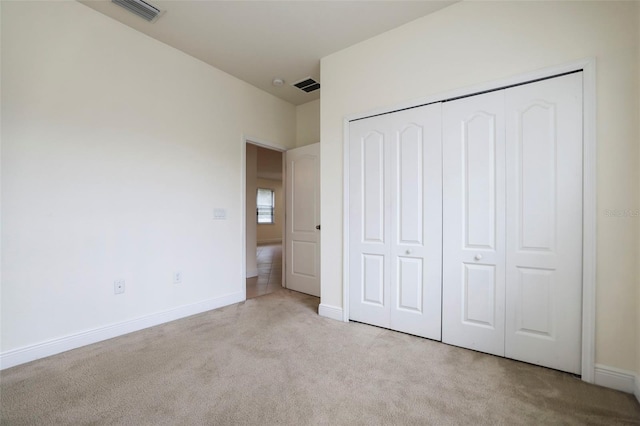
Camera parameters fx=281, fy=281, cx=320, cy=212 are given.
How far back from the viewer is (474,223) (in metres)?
2.26

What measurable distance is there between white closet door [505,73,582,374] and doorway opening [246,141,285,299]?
302 centimetres

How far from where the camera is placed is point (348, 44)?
2.91 m

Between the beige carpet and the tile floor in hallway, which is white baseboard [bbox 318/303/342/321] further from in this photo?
the tile floor in hallway

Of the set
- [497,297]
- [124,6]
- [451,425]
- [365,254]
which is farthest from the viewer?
[365,254]

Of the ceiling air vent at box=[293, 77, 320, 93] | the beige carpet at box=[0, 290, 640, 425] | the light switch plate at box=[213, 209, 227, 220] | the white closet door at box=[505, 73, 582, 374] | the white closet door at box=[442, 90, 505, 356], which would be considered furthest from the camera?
the ceiling air vent at box=[293, 77, 320, 93]

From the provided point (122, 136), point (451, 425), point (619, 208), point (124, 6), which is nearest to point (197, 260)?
point (122, 136)

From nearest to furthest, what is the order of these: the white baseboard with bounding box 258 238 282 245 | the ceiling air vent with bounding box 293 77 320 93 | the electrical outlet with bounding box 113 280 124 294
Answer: the electrical outlet with bounding box 113 280 124 294
the ceiling air vent with bounding box 293 77 320 93
the white baseboard with bounding box 258 238 282 245

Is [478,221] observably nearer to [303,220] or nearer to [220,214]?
[303,220]

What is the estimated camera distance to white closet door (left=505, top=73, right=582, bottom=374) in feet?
6.22

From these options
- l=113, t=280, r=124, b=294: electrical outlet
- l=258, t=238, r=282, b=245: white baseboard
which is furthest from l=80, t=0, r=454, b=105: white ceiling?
l=258, t=238, r=282, b=245: white baseboard

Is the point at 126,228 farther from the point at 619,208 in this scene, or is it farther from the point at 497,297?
the point at 619,208

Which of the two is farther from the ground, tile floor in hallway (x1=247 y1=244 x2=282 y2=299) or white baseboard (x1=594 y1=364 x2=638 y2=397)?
white baseboard (x1=594 y1=364 x2=638 y2=397)

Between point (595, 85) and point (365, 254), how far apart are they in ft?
6.83

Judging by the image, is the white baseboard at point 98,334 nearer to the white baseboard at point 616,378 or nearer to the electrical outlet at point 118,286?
the electrical outlet at point 118,286
